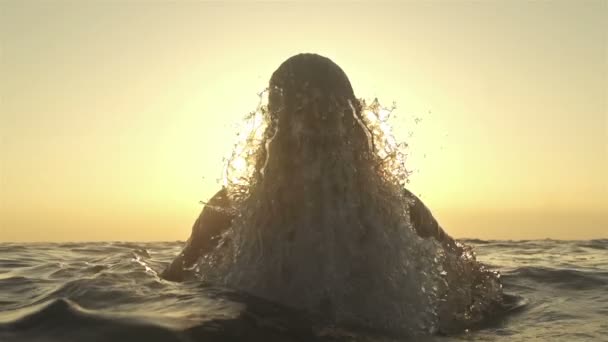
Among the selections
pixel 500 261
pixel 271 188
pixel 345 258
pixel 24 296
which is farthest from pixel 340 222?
pixel 500 261

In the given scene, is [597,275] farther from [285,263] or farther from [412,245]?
[285,263]

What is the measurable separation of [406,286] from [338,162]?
3.05 ft

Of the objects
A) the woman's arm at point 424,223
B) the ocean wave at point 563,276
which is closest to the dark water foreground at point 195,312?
the ocean wave at point 563,276

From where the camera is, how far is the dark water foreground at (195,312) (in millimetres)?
3684

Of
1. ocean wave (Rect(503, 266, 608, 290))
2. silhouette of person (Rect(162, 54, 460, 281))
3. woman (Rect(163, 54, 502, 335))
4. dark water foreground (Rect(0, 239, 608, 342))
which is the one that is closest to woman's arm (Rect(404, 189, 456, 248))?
woman (Rect(163, 54, 502, 335))

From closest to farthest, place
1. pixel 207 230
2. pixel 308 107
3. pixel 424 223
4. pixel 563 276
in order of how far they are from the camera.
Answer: pixel 308 107 → pixel 424 223 → pixel 207 230 → pixel 563 276

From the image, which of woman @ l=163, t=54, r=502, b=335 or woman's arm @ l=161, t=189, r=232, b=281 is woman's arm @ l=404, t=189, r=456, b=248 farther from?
woman's arm @ l=161, t=189, r=232, b=281

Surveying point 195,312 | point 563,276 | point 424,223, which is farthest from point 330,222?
point 563,276

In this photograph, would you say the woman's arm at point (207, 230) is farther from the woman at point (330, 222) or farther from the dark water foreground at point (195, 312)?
the woman at point (330, 222)

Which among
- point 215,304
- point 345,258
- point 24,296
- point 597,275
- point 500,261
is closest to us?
point 345,258

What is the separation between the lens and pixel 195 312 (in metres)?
4.09

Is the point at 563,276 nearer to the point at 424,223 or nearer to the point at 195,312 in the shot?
the point at 424,223

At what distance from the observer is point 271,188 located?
4055 mm

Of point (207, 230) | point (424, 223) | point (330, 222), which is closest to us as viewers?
point (330, 222)
